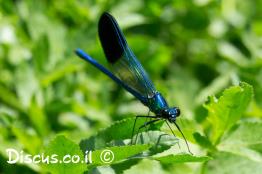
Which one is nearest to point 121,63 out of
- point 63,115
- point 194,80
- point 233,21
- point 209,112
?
point 63,115

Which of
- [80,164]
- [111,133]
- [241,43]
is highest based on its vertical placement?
[241,43]

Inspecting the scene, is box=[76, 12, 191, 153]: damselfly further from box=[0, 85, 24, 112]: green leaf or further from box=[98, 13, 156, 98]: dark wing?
box=[0, 85, 24, 112]: green leaf

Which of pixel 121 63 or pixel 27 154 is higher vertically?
pixel 121 63

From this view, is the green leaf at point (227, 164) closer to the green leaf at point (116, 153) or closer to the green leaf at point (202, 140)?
the green leaf at point (202, 140)

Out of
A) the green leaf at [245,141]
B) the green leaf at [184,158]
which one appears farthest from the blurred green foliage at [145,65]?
the green leaf at [184,158]

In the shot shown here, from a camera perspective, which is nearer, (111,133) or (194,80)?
(111,133)

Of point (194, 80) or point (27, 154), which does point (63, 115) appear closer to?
point (27, 154)

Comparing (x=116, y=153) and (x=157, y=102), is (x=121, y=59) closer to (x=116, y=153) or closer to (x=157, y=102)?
(x=157, y=102)
